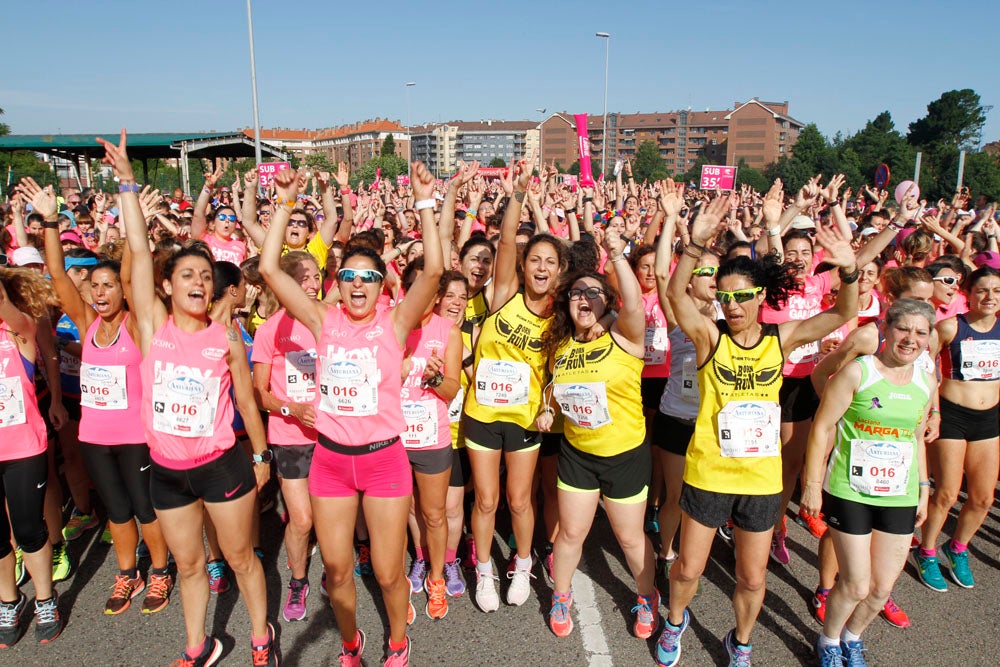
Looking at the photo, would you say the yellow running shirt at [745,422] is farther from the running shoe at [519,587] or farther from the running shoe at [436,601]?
the running shoe at [436,601]

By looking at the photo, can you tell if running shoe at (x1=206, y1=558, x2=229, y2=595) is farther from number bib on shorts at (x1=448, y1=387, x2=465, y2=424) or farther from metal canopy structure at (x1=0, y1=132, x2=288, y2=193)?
metal canopy structure at (x1=0, y1=132, x2=288, y2=193)

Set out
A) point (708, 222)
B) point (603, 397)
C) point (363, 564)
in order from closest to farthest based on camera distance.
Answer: point (708, 222)
point (603, 397)
point (363, 564)

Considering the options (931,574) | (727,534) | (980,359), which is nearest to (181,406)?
(727,534)

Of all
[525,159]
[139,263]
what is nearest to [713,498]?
[525,159]

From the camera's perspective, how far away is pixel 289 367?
4.06 meters

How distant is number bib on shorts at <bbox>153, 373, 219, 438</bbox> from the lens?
330cm

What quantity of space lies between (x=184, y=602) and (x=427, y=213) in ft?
8.01

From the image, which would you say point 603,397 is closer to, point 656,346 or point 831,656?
point 656,346

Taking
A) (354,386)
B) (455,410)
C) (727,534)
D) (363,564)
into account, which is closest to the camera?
(354,386)

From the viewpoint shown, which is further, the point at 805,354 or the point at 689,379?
the point at 805,354

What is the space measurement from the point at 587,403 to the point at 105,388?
2.85 meters

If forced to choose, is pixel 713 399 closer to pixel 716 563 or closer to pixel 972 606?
pixel 716 563

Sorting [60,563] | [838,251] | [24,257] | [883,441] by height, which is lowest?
[60,563]

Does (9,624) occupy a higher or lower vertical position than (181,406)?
lower
